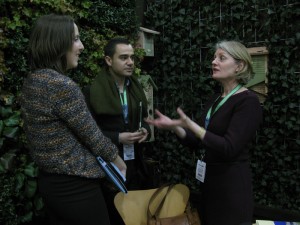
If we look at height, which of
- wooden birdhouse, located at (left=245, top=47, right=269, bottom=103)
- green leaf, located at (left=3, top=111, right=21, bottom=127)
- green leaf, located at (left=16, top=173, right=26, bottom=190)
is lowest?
green leaf, located at (left=16, top=173, right=26, bottom=190)

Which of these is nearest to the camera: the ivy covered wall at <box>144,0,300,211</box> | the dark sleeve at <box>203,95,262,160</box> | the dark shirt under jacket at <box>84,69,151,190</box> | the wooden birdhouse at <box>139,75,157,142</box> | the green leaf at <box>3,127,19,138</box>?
the dark sleeve at <box>203,95,262,160</box>

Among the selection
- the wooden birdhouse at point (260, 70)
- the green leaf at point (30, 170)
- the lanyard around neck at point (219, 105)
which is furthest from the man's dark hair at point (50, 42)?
the wooden birdhouse at point (260, 70)

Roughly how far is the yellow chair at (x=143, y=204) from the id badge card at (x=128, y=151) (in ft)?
1.06

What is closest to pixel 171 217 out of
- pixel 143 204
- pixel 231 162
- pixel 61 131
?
pixel 143 204

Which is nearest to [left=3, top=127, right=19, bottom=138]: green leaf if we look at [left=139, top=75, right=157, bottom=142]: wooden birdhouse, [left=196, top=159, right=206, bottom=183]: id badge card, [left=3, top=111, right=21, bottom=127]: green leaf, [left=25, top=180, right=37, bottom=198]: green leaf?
[left=3, top=111, right=21, bottom=127]: green leaf

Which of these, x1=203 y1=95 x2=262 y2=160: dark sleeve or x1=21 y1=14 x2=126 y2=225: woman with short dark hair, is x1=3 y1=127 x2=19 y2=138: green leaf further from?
x1=203 y1=95 x2=262 y2=160: dark sleeve

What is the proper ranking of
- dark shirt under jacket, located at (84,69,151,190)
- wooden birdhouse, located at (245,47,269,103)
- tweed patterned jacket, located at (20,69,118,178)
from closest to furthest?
tweed patterned jacket, located at (20,69,118,178), dark shirt under jacket, located at (84,69,151,190), wooden birdhouse, located at (245,47,269,103)

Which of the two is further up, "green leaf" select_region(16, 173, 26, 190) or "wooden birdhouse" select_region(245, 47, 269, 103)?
"wooden birdhouse" select_region(245, 47, 269, 103)

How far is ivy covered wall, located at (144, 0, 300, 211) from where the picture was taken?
10.2 feet

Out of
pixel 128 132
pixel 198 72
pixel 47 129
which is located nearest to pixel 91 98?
pixel 128 132

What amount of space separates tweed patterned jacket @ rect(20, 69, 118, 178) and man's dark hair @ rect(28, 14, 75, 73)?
0.06m

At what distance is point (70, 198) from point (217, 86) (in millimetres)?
2587

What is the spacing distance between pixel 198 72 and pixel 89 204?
8.67 ft

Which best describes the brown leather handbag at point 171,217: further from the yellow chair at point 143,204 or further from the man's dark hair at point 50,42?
the man's dark hair at point 50,42
